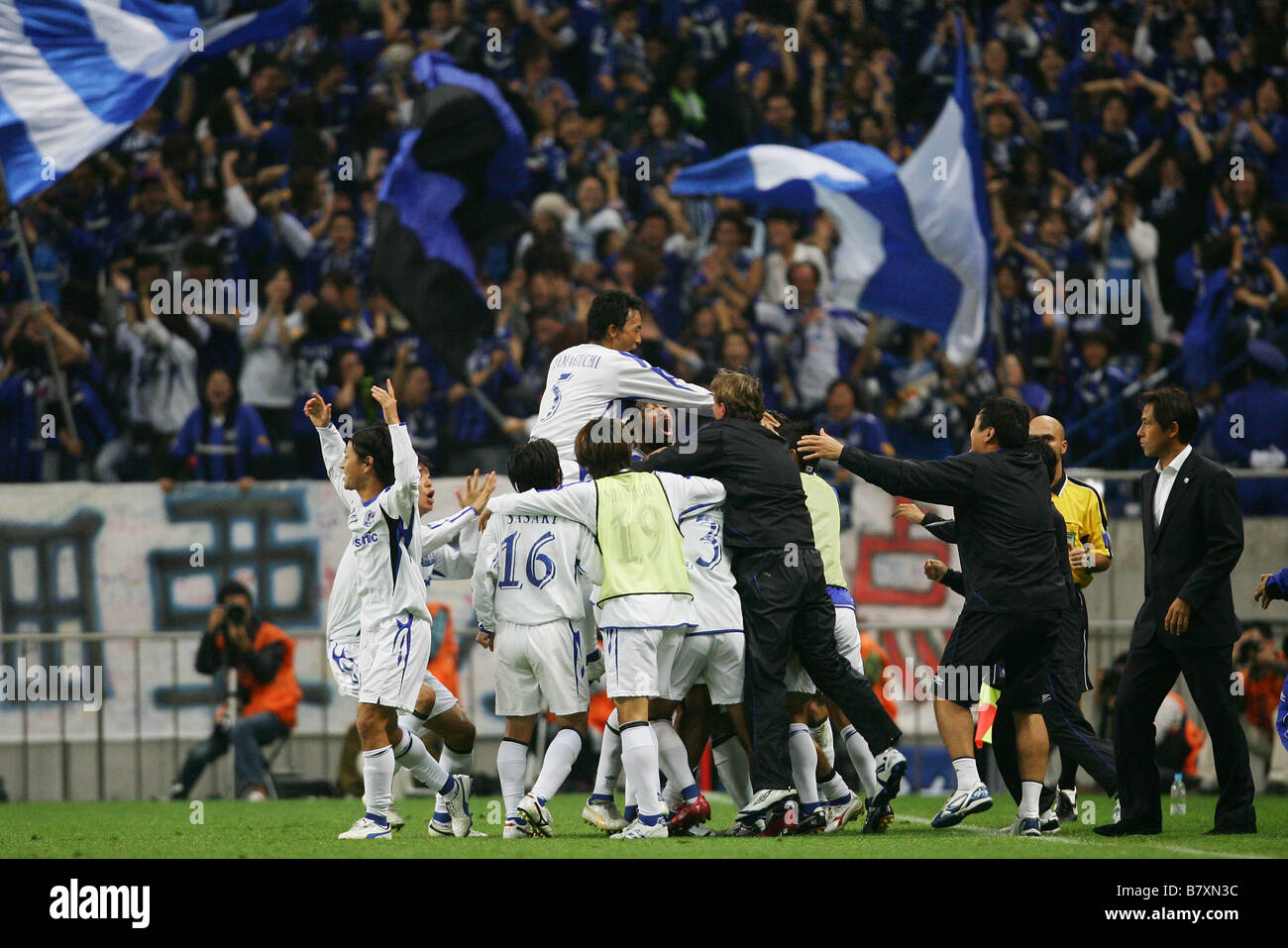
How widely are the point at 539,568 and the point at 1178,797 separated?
486cm

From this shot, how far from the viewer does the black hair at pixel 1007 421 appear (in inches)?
359

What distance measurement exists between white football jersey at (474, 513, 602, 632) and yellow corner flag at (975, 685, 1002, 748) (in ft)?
8.42

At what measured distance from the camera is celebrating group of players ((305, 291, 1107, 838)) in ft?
28.6

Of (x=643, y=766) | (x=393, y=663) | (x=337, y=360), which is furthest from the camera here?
(x=337, y=360)

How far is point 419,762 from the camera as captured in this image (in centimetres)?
922

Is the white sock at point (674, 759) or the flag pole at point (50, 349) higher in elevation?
the flag pole at point (50, 349)

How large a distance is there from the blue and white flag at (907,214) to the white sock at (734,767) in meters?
6.24

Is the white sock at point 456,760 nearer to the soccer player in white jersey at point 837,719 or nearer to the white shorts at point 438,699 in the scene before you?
the white shorts at point 438,699

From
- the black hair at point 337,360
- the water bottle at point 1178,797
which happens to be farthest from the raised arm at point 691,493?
the black hair at point 337,360

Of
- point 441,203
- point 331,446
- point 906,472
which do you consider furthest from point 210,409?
point 906,472

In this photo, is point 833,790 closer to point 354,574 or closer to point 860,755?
point 860,755

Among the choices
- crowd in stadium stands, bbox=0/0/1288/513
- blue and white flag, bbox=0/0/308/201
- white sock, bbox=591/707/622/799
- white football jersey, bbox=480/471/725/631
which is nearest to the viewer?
white football jersey, bbox=480/471/725/631

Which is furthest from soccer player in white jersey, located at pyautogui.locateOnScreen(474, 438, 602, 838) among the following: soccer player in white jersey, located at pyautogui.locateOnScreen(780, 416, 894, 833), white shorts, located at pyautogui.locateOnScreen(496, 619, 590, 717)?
soccer player in white jersey, located at pyautogui.locateOnScreen(780, 416, 894, 833)

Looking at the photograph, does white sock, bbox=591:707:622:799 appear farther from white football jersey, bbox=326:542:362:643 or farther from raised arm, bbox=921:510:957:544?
raised arm, bbox=921:510:957:544
